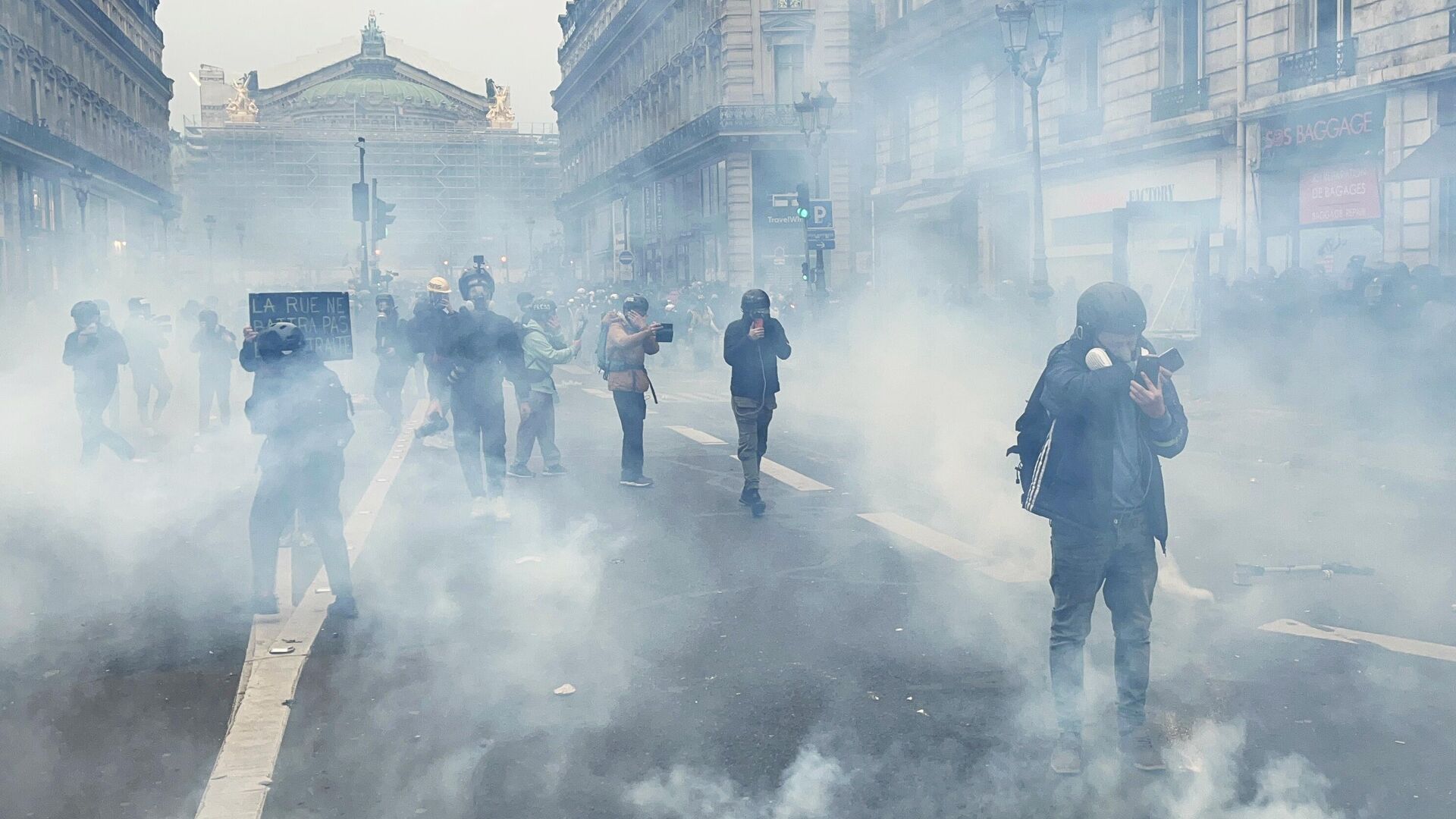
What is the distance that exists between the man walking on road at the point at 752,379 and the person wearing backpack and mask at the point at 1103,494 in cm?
492

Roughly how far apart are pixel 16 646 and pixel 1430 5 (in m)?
17.3

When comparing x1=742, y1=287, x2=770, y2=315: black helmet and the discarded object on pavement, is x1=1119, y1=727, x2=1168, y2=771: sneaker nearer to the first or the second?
the discarded object on pavement

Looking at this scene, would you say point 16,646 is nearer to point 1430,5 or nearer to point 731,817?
point 731,817

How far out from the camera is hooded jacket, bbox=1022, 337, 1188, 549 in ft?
14.2

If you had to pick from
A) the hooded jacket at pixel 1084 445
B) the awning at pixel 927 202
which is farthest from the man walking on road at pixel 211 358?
the awning at pixel 927 202

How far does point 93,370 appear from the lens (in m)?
12.1

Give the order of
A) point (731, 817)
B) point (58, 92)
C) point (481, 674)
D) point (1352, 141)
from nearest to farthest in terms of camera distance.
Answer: point (731, 817) < point (481, 674) < point (1352, 141) < point (58, 92)

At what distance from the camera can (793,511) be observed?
9492 millimetres

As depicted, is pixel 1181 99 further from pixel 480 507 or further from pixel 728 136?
pixel 728 136

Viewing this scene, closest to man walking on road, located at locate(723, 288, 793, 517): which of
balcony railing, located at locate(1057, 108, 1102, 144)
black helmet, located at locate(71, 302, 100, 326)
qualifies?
black helmet, located at locate(71, 302, 100, 326)

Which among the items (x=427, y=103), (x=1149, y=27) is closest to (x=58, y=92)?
(x=1149, y=27)

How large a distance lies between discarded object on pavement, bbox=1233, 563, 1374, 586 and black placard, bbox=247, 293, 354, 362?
20.4 feet

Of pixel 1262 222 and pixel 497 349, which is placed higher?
pixel 1262 222

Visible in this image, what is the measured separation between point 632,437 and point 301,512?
4.31 meters
